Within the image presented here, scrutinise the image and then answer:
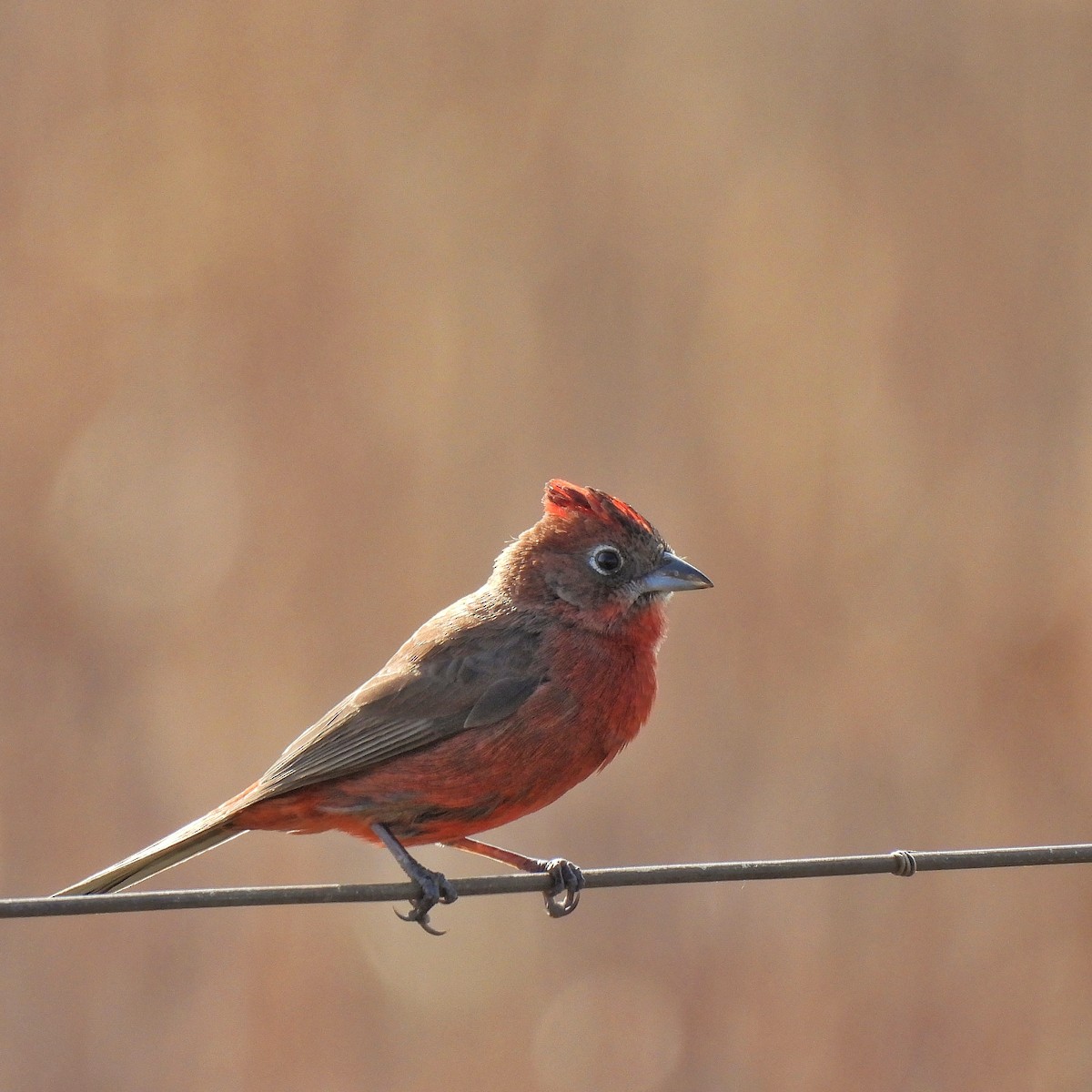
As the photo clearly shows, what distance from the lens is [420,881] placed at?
445 centimetres

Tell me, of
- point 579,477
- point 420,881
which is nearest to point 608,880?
point 420,881

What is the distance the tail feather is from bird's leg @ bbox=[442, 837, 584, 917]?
815mm

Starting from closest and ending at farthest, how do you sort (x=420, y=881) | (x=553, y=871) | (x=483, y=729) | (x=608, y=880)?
(x=608, y=880) < (x=420, y=881) < (x=553, y=871) < (x=483, y=729)

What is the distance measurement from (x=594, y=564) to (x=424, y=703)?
78 centimetres

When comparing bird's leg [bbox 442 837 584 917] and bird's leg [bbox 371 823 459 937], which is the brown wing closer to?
bird's leg [bbox 371 823 459 937]

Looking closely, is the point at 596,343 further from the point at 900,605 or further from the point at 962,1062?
the point at 962,1062

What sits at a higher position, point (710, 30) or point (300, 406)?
point (710, 30)

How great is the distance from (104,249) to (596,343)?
104 inches

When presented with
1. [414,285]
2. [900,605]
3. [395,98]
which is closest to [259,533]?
[414,285]

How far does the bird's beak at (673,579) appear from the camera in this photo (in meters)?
5.07

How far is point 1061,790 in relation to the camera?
7.69 meters

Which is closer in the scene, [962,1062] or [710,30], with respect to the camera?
[962,1062]

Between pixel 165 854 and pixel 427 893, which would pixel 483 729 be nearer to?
pixel 427 893

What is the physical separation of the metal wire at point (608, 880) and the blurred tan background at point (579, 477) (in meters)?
4.28
